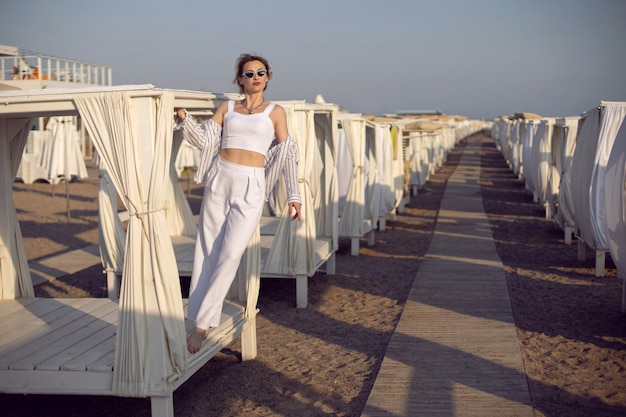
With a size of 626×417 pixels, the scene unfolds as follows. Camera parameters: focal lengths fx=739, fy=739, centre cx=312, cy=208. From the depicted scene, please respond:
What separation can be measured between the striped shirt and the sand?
5.04 ft

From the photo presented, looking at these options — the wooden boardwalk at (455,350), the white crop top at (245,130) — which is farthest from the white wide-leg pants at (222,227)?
the wooden boardwalk at (455,350)

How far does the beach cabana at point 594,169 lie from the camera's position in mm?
8281

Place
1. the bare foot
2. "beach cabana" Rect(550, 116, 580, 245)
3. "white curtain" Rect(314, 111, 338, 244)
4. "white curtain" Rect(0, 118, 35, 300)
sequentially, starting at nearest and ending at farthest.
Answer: the bare foot < "white curtain" Rect(0, 118, 35, 300) < "white curtain" Rect(314, 111, 338, 244) < "beach cabana" Rect(550, 116, 580, 245)

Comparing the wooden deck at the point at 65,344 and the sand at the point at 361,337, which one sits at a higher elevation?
the wooden deck at the point at 65,344

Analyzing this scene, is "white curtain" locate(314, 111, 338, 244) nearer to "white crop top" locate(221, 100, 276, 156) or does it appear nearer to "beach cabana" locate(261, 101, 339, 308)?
"beach cabana" locate(261, 101, 339, 308)

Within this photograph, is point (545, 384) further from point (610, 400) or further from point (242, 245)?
point (242, 245)

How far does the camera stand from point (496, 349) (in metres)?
6.14

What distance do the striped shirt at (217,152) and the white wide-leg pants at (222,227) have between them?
90 millimetres

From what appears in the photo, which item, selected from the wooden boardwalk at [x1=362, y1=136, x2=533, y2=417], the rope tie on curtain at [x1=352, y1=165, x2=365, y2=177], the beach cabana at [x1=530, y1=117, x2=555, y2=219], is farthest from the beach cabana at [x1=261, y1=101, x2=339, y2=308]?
the beach cabana at [x1=530, y1=117, x2=555, y2=219]

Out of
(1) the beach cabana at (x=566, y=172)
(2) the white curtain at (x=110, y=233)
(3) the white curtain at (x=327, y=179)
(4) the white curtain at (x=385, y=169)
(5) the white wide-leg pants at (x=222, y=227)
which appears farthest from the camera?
(4) the white curtain at (x=385, y=169)

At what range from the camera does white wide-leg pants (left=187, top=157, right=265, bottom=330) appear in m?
4.55

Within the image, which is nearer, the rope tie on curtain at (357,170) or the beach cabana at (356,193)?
the beach cabana at (356,193)

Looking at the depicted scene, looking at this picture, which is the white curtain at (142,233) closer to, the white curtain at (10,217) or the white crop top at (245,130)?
the white crop top at (245,130)

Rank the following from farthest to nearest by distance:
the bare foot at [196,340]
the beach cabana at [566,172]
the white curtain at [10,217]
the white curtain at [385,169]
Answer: the white curtain at [385,169], the beach cabana at [566,172], the white curtain at [10,217], the bare foot at [196,340]
